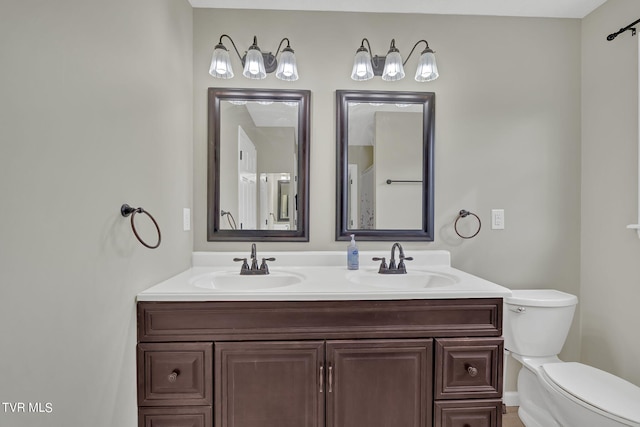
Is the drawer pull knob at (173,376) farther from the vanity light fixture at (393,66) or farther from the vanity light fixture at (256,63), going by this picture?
the vanity light fixture at (393,66)

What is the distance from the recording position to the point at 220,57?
5.46 ft

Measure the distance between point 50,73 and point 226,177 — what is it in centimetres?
106

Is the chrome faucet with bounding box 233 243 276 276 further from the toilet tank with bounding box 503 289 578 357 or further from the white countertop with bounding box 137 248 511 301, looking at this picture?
the toilet tank with bounding box 503 289 578 357

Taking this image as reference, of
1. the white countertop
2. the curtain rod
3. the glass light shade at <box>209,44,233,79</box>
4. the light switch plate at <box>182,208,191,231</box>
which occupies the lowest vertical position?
the white countertop

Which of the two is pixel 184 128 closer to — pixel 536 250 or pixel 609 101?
pixel 536 250

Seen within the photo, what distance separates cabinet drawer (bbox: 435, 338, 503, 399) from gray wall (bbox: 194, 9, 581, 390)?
0.67 metres

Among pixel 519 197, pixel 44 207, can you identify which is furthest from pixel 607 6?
pixel 44 207

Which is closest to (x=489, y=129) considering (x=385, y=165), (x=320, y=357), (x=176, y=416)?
(x=385, y=165)

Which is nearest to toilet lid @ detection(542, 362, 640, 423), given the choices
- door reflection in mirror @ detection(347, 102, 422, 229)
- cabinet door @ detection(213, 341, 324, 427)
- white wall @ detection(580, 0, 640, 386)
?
white wall @ detection(580, 0, 640, 386)

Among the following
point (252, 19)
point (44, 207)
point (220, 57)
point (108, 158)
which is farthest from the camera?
point (252, 19)

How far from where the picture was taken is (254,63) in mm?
1682

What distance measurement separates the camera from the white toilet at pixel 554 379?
125cm

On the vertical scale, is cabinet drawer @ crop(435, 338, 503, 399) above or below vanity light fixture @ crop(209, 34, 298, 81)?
below

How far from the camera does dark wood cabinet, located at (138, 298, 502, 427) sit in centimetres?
124
